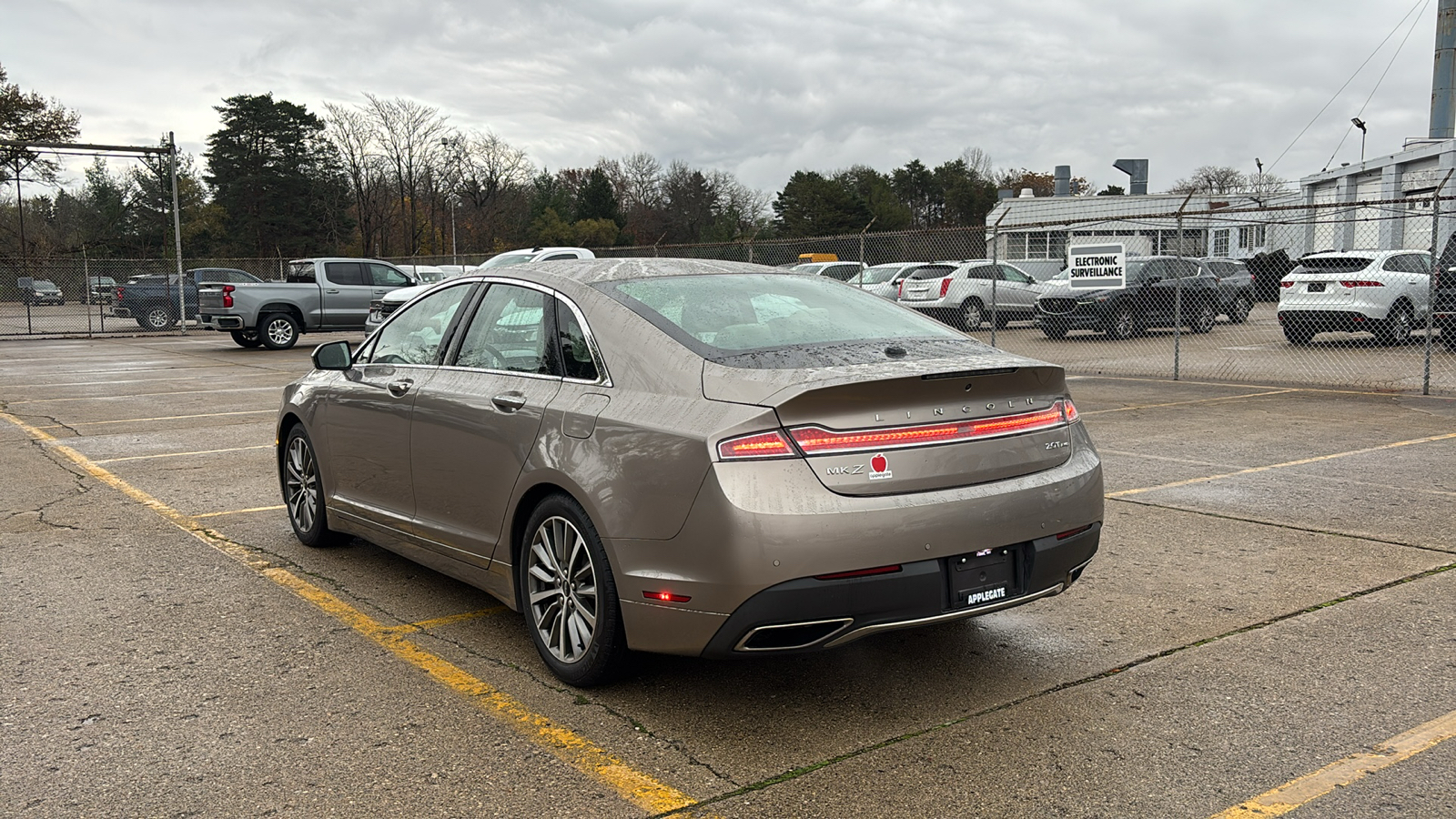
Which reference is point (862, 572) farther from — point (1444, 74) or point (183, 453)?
point (1444, 74)

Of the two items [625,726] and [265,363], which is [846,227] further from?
[625,726]

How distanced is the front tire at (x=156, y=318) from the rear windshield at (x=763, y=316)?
32.3 metres

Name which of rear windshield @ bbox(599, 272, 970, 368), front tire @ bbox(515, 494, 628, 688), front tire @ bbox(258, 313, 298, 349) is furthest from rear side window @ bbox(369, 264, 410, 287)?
front tire @ bbox(515, 494, 628, 688)

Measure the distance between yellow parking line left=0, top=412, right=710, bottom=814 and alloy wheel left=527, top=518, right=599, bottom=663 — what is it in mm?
269

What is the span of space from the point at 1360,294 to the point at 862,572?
18.0 metres

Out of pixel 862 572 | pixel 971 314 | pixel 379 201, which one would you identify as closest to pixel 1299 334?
pixel 971 314

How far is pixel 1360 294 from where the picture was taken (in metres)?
18.4

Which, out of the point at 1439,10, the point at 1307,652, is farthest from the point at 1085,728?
the point at 1439,10

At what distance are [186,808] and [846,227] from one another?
279ft

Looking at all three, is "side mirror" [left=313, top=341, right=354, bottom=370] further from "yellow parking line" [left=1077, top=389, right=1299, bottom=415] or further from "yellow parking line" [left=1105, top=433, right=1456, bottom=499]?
"yellow parking line" [left=1077, top=389, right=1299, bottom=415]

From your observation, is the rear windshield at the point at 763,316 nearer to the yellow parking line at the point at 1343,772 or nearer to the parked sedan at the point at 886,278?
the yellow parking line at the point at 1343,772

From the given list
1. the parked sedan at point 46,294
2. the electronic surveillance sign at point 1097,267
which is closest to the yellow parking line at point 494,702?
the electronic surveillance sign at point 1097,267

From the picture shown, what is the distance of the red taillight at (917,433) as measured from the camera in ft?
11.4

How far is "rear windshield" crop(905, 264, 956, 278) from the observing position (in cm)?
2505
